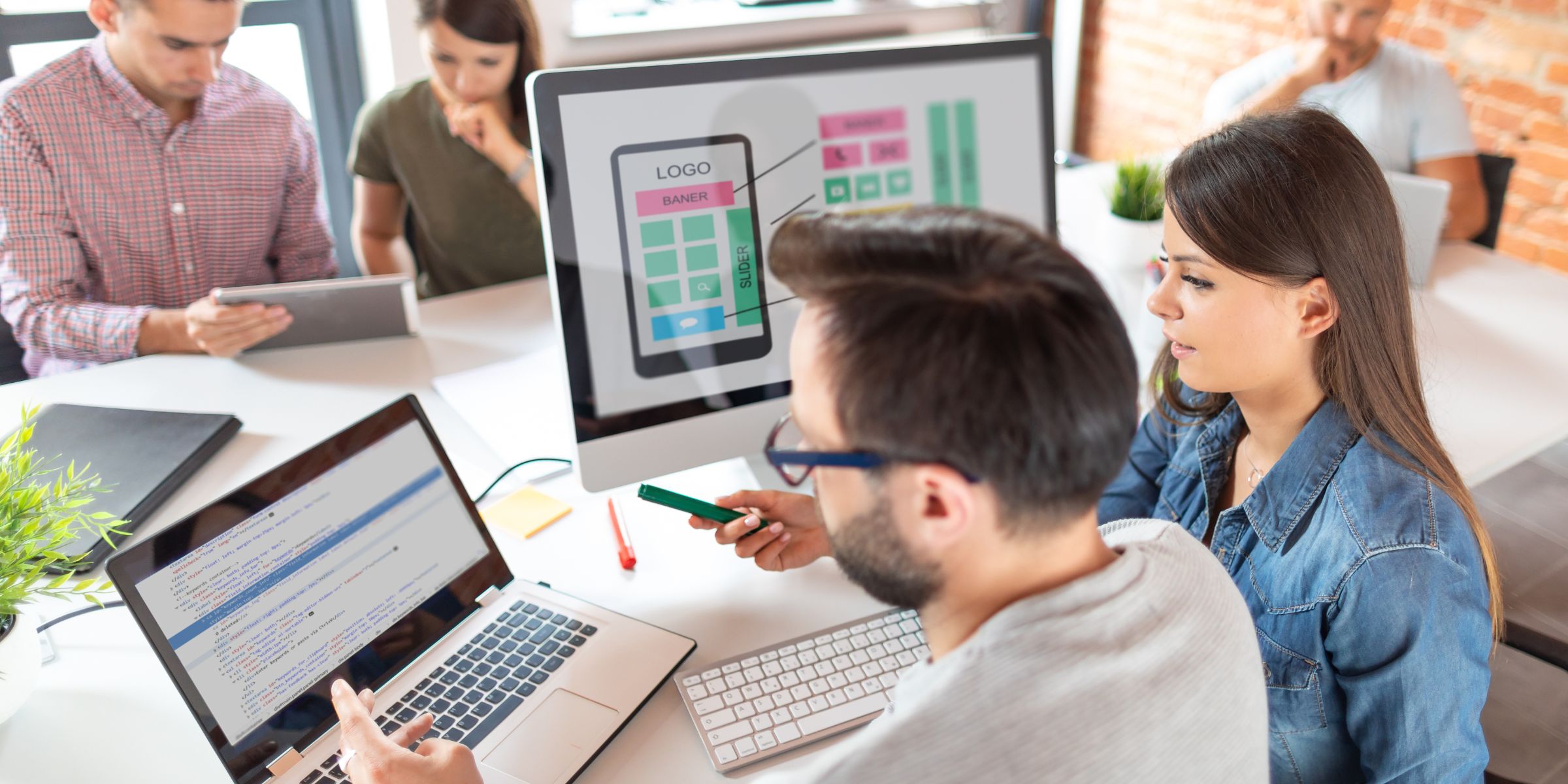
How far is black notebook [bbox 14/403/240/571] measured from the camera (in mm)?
1211

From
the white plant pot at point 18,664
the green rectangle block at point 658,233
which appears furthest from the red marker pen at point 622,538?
the white plant pot at point 18,664

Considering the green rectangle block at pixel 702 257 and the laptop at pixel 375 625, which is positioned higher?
the green rectangle block at pixel 702 257

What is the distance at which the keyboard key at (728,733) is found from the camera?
0.88 metres

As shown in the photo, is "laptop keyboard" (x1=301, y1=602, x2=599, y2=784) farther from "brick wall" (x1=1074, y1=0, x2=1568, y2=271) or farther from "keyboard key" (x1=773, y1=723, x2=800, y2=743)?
"brick wall" (x1=1074, y1=0, x2=1568, y2=271)

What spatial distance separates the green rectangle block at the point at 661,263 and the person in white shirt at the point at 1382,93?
5.48 feet

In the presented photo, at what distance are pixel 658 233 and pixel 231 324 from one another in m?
0.83

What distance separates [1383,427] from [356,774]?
3.23 ft

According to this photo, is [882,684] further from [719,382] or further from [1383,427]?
[1383,427]

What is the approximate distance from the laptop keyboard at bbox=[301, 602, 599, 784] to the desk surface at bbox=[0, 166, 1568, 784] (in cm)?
9

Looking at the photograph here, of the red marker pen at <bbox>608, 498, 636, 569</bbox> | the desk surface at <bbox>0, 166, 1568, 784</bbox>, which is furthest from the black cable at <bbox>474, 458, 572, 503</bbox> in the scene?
the red marker pen at <bbox>608, 498, 636, 569</bbox>

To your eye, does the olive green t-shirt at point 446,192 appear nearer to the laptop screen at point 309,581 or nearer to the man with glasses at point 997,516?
the laptop screen at point 309,581

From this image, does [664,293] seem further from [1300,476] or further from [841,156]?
[1300,476]

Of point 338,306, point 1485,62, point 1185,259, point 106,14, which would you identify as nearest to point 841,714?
point 1185,259

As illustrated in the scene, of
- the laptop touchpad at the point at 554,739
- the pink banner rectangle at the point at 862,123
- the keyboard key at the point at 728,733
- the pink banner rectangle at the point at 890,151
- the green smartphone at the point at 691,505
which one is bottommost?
the keyboard key at the point at 728,733
